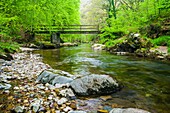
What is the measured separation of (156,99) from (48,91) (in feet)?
8.33

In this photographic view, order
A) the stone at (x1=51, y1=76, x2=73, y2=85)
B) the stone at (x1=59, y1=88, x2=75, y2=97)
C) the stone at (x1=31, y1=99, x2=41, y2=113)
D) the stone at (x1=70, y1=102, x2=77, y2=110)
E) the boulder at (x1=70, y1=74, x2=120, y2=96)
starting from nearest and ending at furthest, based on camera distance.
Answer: the stone at (x1=31, y1=99, x2=41, y2=113) → the stone at (x1=70, y1=102, x2=77, y2=110) → the stone at (x1=59, y1=88, x2=75, y2=97) → the boulder at (x1=70, y1=74, x2=120, y2=96) → the stone at (x1=51, y1=76, x2=73, y2=85)

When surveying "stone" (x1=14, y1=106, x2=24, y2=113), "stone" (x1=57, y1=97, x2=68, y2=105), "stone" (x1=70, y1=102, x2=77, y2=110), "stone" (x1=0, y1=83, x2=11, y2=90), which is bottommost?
"stone" (x1=70, y1=102, x2=77, y2=110)

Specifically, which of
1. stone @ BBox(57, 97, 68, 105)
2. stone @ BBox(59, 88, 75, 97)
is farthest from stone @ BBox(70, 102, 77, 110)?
stone @ BBox(59, 88, 75, 97)

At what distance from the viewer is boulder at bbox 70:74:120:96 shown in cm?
461

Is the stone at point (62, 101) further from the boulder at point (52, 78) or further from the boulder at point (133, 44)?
the boulder at point (133, 44)

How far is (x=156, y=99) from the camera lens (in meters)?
4.31

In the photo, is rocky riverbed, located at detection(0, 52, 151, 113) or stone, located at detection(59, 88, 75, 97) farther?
stone, located at detection(59, 88, 75, 97)

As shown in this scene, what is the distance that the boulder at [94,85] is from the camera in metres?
4.61

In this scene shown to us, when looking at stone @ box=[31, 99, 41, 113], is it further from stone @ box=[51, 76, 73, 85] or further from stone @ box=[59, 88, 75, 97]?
stone @ box=[51, 76, 73, 85]

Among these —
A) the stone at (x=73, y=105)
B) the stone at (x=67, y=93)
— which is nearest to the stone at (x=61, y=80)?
the stone at (x=67, y=93)

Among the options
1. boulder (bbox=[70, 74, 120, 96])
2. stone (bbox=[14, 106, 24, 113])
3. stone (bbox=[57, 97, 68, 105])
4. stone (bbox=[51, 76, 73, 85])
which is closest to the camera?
stone (bbox=[14, 106, 24, 113])

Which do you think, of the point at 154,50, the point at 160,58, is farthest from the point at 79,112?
the point at 154,50

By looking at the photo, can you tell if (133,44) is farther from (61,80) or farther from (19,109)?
(19,109)

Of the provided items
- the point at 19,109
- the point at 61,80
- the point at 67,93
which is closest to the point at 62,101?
the point at 67,93
